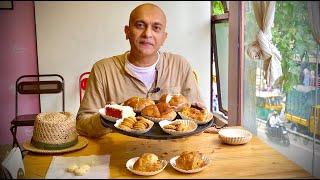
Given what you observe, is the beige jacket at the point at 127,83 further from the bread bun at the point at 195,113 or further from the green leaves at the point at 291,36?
the green leaves at the point at 291,36

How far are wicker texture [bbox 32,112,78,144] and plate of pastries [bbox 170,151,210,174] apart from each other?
0.31 m

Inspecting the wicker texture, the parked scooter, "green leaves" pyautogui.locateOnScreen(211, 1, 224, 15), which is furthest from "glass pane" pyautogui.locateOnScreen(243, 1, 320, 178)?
"green leaves" pyautogui.locateOnScreen(211, 1, 224, 15)

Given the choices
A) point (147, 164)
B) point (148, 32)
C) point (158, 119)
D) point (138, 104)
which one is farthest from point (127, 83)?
point (147, 164)

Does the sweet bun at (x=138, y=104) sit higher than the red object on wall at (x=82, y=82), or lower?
higher

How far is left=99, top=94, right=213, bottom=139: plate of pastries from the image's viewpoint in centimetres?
82

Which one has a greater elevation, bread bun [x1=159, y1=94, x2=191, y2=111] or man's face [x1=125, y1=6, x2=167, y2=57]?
man's face [x1=125, y1=6, x2=167, y2=57]

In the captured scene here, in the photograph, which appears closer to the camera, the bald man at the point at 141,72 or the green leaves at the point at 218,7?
the bald man at the point at 141,72

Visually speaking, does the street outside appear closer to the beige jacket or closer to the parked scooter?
the parked scooter

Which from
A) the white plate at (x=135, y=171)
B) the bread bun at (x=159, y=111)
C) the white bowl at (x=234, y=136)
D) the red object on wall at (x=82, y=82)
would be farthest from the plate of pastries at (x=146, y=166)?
the red object on wall at (x=82, y=82)

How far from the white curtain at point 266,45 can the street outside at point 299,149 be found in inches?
7.5

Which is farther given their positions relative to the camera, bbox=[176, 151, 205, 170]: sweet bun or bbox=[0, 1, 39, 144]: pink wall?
bbox=[0, 1, 39, 144]: pink wall

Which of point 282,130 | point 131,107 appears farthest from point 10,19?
point 282,130

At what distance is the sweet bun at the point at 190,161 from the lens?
781mm

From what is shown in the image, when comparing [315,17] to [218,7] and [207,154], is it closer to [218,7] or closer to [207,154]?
[207,154]
